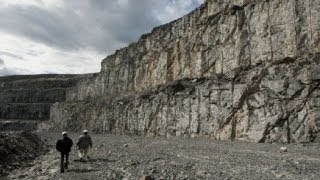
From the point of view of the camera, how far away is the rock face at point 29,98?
370 feet

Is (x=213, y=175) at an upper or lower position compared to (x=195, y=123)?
lower

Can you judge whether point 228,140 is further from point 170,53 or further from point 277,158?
point 170,53

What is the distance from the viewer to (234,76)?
4634cm

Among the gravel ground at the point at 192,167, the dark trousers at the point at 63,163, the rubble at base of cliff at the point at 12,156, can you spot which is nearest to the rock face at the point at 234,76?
the gravel ground at the point at 192,167

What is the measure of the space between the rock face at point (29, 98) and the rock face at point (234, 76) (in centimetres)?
4328

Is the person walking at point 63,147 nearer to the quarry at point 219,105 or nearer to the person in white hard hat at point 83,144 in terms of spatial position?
the quarry at point 219,105

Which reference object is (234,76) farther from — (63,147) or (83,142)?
(63,147)

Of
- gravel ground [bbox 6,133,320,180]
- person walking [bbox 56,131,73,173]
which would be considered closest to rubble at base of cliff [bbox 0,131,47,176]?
gravel ground [bbox 6,133,320,180]

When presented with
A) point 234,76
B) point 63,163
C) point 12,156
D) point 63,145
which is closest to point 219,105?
point 234,76

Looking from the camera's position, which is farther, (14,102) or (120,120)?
(14,102)

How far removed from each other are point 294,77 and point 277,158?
15402mm

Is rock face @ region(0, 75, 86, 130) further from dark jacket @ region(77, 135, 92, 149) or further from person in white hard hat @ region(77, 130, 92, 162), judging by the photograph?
dark jacket @ region(77, 135, 92, 149)

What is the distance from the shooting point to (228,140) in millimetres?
43969

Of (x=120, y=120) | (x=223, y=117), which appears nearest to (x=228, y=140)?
Result: (x=223, y=117)
